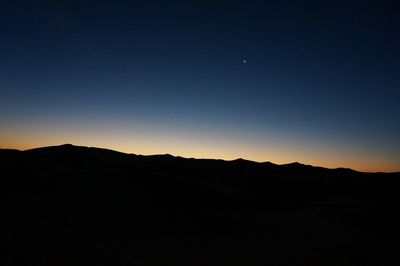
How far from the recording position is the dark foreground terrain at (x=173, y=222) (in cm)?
916

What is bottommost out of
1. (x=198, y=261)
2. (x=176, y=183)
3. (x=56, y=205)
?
(x=198, y=261)

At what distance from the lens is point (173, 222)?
1280 centimetres

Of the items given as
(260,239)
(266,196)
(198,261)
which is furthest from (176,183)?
(198,261)

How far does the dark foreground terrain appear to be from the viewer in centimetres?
916

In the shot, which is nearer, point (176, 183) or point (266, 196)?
point (176, 183)

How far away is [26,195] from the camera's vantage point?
13.7 m

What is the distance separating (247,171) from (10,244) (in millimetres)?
21431

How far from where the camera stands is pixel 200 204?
50.5 feet

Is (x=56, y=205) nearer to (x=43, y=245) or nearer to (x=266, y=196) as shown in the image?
(x=43, y=245)

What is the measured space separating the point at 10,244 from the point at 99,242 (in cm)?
257

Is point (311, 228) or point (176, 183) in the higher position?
point (176, 183)

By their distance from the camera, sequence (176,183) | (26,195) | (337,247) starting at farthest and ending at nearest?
(176,183) → (26,195) → (337,247)

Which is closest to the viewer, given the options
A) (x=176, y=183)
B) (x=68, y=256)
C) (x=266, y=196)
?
(x=68, y=256)

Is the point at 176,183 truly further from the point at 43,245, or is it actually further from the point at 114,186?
the point at 43,245
